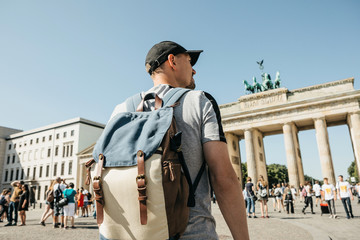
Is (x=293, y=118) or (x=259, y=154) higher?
(x=293, y=118)

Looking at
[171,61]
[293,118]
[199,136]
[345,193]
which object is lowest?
[345,193]

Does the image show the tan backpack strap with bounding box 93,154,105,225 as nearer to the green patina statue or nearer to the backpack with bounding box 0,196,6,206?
the backpack with bounding box 0,196,6,206

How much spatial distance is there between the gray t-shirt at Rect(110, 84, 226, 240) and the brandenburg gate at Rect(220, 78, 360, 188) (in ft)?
125

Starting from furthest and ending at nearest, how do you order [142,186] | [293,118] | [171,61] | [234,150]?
[234,150]
[293,118]
[171,61]
[142,186]

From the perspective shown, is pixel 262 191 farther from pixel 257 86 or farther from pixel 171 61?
pixel 257 86

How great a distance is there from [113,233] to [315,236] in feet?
28.6

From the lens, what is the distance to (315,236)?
26.3ft

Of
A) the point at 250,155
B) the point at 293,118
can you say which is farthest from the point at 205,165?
the point at 250,155

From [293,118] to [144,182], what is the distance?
1595 inches

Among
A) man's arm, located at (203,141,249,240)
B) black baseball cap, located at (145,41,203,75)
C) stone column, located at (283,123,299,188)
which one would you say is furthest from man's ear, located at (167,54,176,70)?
stone column, located at (283,123,299,188)

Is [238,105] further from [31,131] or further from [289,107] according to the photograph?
[31,131]

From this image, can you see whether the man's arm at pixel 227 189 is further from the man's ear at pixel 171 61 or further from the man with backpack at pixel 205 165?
the man's ear at pixel 171 61

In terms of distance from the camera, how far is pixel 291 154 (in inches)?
1471

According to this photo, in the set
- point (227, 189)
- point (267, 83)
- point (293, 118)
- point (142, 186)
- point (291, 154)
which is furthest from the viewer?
point (267, 83)
